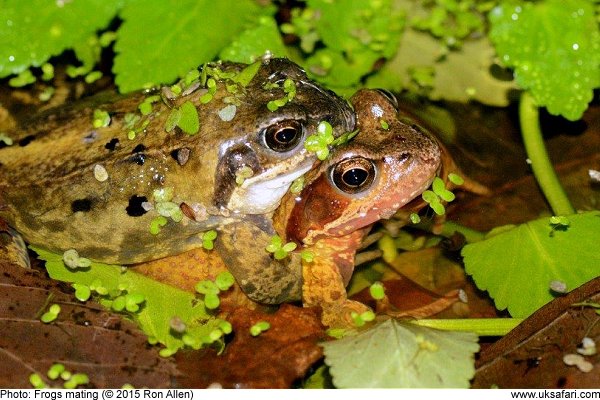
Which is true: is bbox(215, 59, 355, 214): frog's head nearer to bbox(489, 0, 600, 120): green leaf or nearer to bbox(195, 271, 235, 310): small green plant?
bbox(195, 271, 235, 310): small green plant

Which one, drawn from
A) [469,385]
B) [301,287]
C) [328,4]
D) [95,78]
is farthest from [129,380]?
[328,4]

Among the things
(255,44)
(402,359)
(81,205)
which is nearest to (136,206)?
(81,205)

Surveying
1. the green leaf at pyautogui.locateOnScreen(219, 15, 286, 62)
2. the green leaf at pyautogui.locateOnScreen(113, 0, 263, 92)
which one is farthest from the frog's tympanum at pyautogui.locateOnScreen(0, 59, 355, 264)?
the green leaf at pyautogui.locateOnScreen(219, 15, 286, 62)

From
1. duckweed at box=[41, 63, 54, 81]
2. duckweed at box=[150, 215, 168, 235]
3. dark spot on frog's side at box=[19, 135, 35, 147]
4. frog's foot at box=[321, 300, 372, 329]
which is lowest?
frog's foot at box=[321, 300, 372, 329]

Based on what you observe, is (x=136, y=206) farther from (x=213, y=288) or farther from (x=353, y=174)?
(x=353, y=174)

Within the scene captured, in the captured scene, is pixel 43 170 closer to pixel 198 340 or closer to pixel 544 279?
pixel 198 340

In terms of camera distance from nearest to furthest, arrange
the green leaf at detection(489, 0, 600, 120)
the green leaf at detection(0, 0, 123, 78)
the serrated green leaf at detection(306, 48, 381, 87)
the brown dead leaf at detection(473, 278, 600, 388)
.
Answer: the brown dead leaf at detection(473, 278, 600, 388) → the green leaf at detection(0, 0, 123, 78) → the green leaf at detection(489, 0, 600, 120) → the serrated green leaf at detection(306, 48, 381, 87)

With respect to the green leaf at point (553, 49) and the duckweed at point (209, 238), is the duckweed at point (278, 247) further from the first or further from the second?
the green leaf at point (553, 49)
